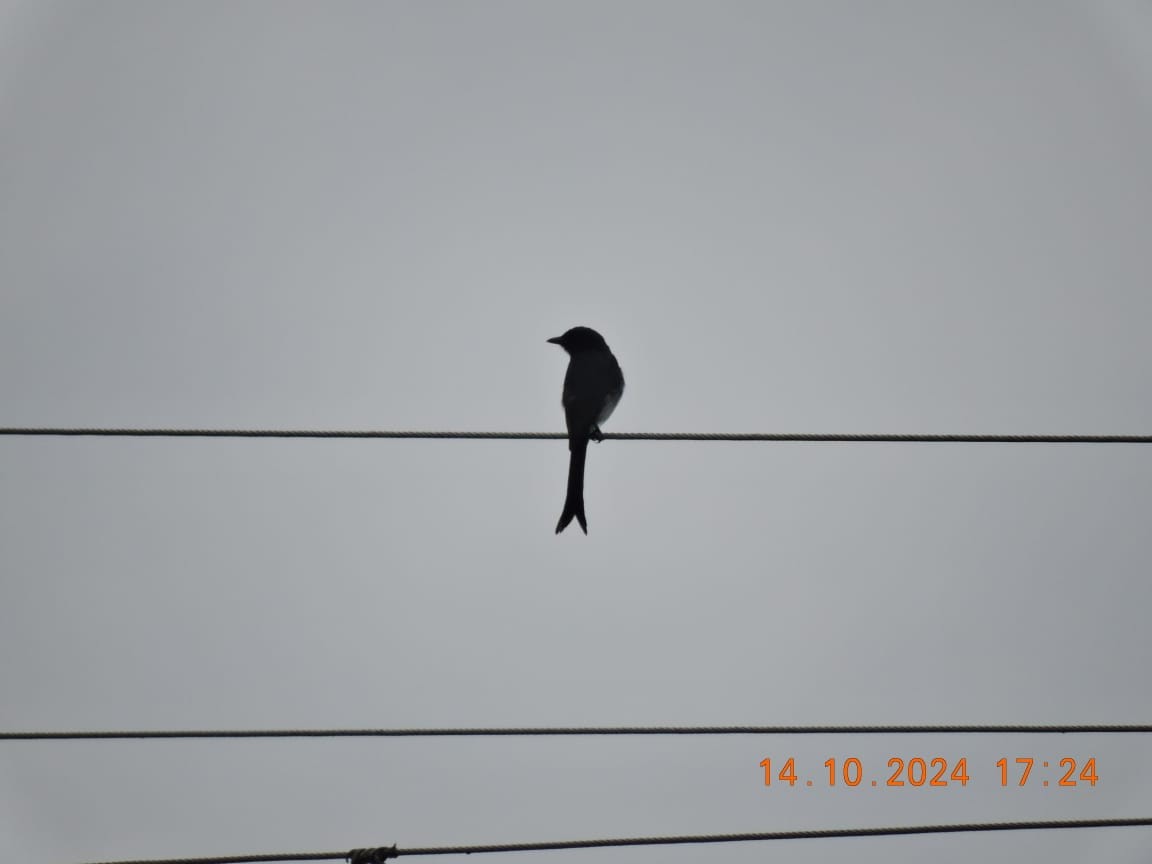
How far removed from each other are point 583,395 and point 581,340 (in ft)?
2.49

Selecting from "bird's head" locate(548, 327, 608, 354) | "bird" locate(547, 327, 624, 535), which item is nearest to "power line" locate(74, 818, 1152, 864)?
"bird" locate(547, 327, 624, 535)

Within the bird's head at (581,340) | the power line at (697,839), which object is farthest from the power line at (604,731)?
the bird's head at (581,340)

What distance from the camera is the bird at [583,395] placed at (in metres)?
5.56

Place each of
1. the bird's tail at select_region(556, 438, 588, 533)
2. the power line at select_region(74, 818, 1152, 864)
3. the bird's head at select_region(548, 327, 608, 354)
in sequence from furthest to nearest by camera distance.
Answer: the bird's head at select_region(548, 327, 608, 354), the bird's tail at select_region(556, 438, 588, 533), the power line at select_region(74, 818, 1152, 864)

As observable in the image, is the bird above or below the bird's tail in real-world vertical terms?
above

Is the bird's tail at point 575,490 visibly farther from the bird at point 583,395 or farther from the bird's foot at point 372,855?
the bird's foot at point 372,855

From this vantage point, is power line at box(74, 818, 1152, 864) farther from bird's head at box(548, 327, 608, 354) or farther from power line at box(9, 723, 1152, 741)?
bird's head at box(548, 327, 608, 354)

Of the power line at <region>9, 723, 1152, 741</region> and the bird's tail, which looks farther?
the bird's tail

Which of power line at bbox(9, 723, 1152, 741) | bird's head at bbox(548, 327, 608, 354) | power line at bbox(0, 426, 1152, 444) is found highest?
bird's head at bbox(548, 327, 608, 354)

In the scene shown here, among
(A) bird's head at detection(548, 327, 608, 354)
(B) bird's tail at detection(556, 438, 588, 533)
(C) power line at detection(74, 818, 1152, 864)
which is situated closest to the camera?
(C) power line at detection(74, 818, 1152, 864)

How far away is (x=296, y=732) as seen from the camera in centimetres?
329

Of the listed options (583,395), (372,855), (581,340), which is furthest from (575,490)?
(372,855)

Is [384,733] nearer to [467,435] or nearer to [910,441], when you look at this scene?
[467,435]

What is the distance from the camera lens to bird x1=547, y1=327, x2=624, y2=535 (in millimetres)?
5562
